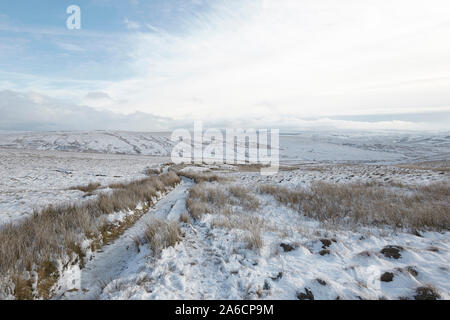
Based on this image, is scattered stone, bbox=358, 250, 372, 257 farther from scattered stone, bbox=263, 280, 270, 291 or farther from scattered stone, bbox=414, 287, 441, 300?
scattered stone, bbox=263, 280, 270, 291

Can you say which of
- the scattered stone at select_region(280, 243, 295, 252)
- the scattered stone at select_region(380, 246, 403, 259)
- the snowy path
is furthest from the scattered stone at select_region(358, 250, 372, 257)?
the snowy path

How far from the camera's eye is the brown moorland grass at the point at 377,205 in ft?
20.0

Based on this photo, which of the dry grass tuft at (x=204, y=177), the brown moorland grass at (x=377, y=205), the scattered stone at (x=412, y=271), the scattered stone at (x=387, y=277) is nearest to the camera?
the scattered stone at (x=387, y=277)

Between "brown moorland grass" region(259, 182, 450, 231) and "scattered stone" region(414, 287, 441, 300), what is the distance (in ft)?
12.0

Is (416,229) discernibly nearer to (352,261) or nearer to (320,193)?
(352,261)

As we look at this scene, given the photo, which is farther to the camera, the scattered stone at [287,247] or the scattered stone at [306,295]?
the scattered stone at [287,247]

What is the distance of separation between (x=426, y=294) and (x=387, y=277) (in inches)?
19.5

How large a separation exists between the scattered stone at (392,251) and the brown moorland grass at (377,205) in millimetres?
2258

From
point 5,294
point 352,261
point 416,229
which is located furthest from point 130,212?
point 416,229

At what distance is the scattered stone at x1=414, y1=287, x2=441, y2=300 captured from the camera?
2.87 metres

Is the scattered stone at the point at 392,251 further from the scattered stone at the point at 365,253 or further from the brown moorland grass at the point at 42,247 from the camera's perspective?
the brown moorland grass at the point at 42,247

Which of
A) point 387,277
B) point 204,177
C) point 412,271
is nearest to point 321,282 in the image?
point 387,277

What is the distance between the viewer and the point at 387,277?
11.1ft

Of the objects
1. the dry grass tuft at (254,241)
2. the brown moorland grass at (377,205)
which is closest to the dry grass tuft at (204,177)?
the brown moorland grass at (377,205)
